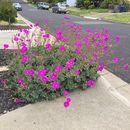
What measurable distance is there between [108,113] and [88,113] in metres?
0.34

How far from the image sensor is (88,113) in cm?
517

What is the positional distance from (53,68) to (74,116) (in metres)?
1.12

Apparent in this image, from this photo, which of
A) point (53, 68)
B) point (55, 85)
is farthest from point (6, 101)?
point (53, 68)

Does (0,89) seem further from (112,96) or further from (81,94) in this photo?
(112,96)

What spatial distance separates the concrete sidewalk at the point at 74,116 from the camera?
4680 mm

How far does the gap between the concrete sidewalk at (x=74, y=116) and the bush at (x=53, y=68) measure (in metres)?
0.22

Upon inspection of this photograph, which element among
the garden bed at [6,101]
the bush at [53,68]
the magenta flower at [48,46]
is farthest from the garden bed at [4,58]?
the garden bed at [6,101]

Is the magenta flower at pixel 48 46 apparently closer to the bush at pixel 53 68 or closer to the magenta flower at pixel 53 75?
the bush at pixel 53 68

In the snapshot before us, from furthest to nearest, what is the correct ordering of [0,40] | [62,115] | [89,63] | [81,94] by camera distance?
[0,40]
[89,63]
[81,94]
[62,115]

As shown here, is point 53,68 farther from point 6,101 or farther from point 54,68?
point 6,101

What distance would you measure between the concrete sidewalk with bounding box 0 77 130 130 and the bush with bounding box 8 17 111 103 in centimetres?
22

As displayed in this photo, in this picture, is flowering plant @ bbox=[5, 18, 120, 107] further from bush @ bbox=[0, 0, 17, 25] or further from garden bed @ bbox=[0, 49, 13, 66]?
bush @ bbox=[0, 0, 17, 25]

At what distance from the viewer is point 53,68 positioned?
5.80m

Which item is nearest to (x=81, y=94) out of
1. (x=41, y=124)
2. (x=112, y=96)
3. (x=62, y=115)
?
(x=112, y=96)
